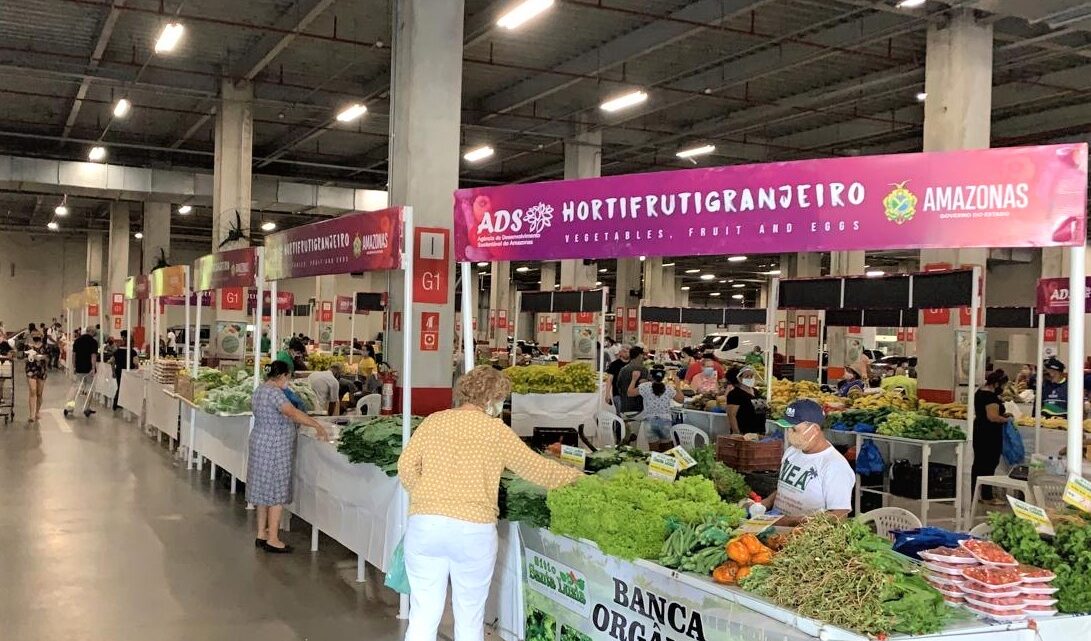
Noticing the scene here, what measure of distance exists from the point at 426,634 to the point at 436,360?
233 inches

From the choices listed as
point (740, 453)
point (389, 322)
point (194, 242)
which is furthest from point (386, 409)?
point (194, 242)

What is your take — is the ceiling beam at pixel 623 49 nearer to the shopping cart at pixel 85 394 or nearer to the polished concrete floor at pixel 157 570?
the polished concrete floor at pixel 157 570

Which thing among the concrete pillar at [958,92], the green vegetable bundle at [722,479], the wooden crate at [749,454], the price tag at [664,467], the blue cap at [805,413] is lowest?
the wooden crate at [749,454]

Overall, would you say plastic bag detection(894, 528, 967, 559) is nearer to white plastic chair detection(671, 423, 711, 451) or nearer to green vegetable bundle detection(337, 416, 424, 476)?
green vegetable bundle detection(337, 416, 424, 476)

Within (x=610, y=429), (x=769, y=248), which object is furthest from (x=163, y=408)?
(x=769, y=248)

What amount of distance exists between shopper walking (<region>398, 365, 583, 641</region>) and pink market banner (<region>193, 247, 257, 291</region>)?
18.9 ft

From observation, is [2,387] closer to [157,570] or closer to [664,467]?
[157,570]

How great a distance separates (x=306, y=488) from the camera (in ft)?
24.7

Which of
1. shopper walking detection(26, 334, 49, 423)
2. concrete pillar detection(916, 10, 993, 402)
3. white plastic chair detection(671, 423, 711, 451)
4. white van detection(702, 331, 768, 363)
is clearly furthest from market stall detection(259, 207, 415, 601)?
white van detection(702, 331, 768, 363)

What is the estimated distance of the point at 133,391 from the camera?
52.6ft

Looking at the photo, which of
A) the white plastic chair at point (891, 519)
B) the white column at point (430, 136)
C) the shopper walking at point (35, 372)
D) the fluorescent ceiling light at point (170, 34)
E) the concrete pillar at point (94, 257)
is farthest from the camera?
the concrete pillar at point (94, 257)

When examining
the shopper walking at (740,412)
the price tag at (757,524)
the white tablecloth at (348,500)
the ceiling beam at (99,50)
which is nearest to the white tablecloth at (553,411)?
the shopper walking at (740,412)

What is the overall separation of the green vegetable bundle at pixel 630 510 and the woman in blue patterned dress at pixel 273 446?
11.1ft

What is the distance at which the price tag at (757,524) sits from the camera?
391 cm
